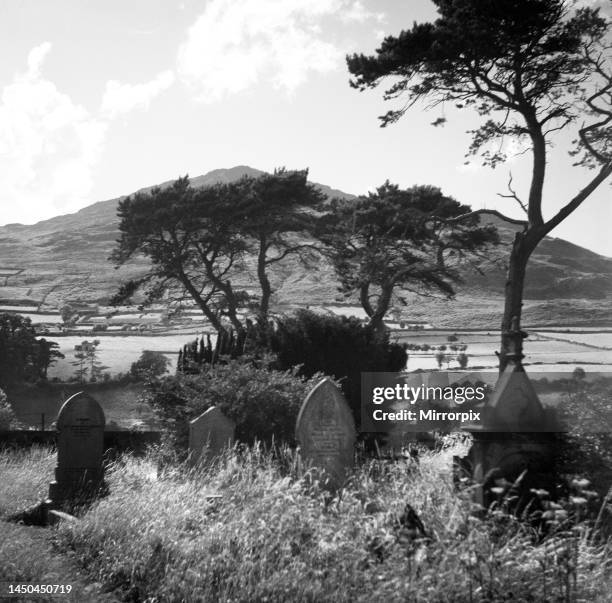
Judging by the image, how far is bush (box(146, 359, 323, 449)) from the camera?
16875 millimetres

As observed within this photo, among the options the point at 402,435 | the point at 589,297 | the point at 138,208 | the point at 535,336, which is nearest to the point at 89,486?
the point at 402,435

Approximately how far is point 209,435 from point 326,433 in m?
3.38

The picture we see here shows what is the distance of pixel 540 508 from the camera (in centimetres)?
887

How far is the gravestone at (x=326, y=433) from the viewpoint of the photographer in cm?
1184

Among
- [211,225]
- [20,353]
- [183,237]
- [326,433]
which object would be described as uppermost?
[211,225]

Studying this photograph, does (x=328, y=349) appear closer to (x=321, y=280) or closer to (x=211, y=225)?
(x=211, y=225)

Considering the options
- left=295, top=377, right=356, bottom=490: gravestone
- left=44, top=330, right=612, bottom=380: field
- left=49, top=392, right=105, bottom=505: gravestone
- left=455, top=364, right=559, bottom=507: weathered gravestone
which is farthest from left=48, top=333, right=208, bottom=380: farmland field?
left=455, top=364, right=559, bottom=507: weathered gravestone

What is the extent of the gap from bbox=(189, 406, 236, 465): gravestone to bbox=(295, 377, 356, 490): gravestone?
2.99 m

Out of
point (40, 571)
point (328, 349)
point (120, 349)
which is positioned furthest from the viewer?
point (120, 349)

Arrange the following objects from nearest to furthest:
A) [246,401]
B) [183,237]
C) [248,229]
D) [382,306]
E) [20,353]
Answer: [246,401] → [382,306] → [20,353] → [248,229] → [183,237]

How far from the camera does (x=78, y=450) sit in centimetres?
1384

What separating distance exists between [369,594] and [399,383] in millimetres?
21731

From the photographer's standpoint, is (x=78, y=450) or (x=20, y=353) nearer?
(x=78, y=450)

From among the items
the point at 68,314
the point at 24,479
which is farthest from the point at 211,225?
the point at 68,314
